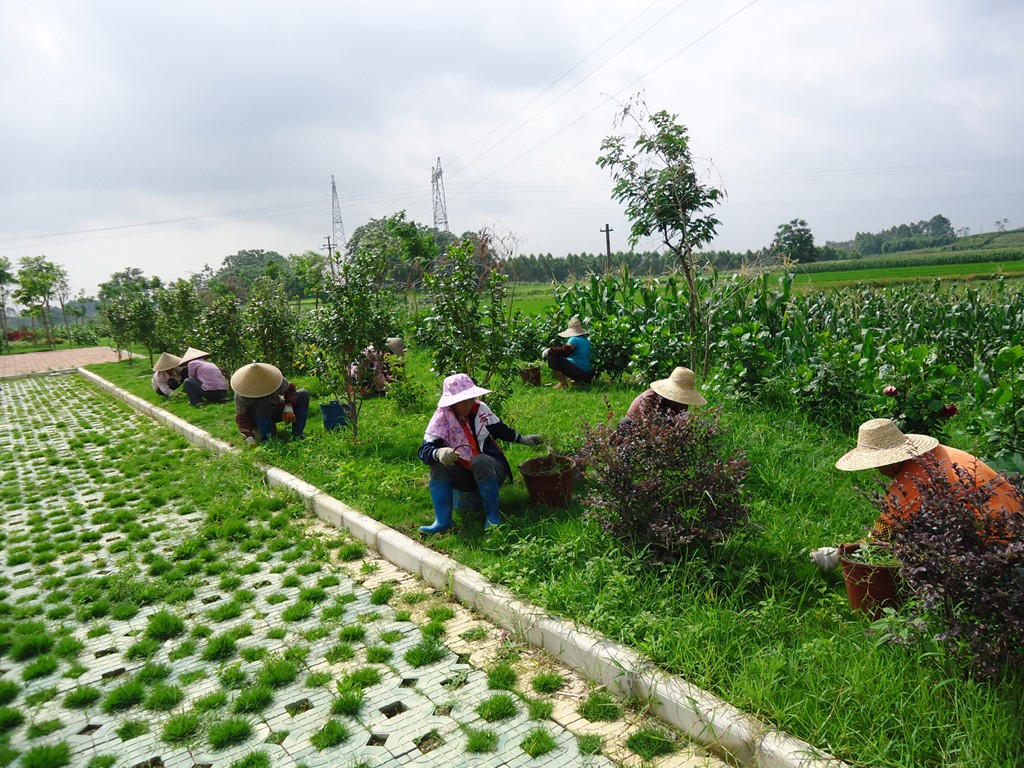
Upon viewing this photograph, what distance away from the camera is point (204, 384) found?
11.4m

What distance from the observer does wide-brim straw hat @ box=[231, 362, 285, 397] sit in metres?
7.86

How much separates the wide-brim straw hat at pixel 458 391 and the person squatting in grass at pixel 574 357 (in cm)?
491

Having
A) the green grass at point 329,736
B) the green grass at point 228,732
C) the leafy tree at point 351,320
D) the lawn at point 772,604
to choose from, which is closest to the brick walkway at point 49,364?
the leafy tree at point 351,320

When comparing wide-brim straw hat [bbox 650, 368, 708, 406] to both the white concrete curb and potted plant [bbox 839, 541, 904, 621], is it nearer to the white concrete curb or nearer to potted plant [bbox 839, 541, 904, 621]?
potted plant [bbox 839, 541, 904, 621]

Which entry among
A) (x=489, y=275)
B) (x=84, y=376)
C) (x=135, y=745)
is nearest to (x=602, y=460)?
(x=135, y=745)

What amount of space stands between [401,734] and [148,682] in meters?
1.57

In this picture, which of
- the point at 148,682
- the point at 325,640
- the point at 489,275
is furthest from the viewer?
the point at 489,275

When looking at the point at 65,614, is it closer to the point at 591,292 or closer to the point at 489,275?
the point at 489,275

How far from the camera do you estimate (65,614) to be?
440 centimetres

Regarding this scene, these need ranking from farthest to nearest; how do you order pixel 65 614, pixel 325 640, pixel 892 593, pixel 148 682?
pixel 65 614 → pixel 325 640 → pixel 148 682 → pixel 892 593

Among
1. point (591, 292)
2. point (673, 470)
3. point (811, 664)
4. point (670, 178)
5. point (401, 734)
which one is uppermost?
point (670, 178)

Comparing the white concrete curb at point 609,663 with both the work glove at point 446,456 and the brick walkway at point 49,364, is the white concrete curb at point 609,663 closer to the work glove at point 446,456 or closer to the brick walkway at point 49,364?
the work glove at point 446,456

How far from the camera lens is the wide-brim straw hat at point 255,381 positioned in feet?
25.8

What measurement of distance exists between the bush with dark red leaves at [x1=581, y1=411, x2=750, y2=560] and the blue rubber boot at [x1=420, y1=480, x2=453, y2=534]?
54.2 inches
